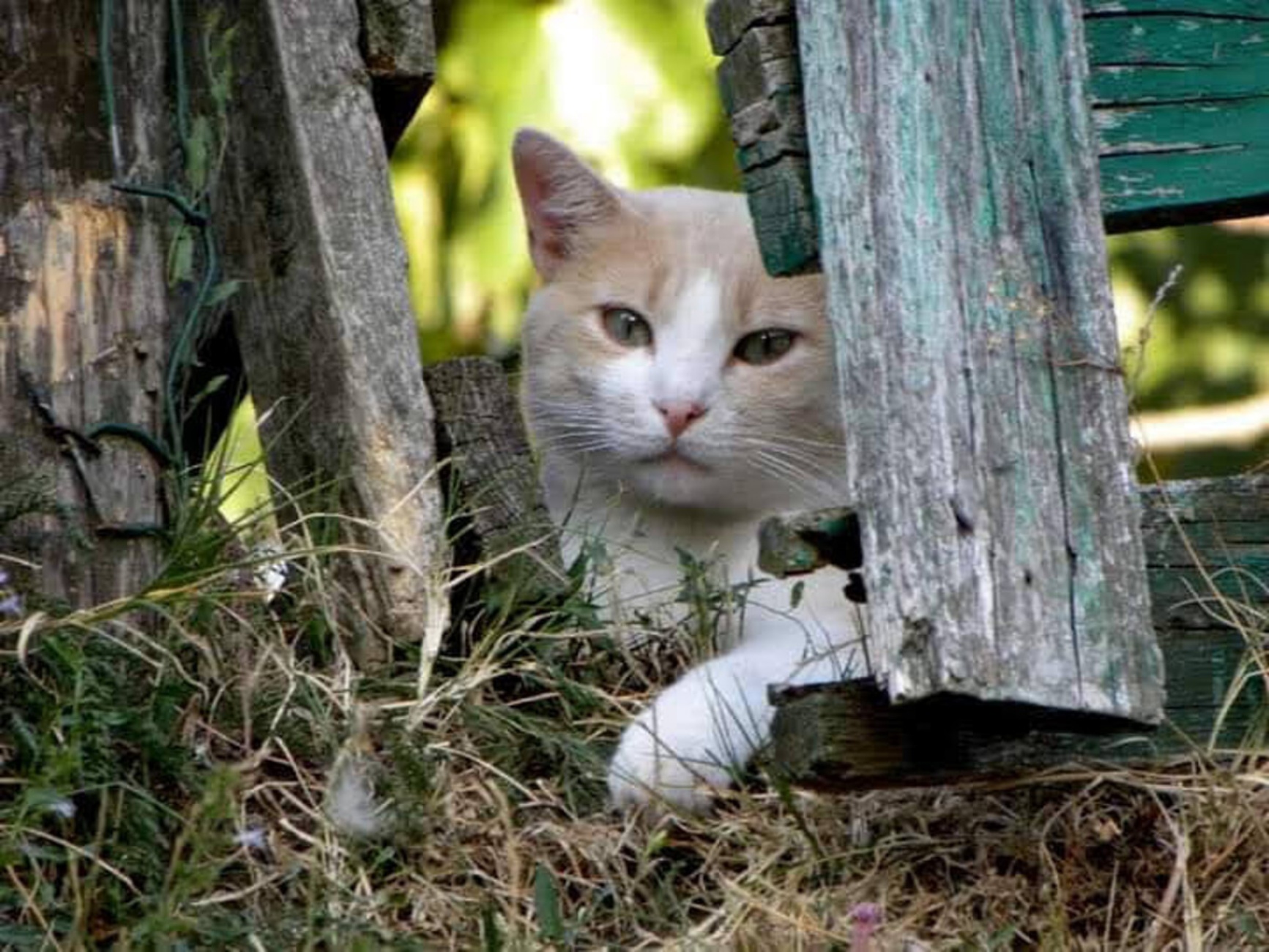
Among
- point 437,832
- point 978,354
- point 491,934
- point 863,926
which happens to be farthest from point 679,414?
point 863,926

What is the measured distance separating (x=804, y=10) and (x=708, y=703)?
91 cm

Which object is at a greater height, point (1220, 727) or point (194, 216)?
point (194, 216)

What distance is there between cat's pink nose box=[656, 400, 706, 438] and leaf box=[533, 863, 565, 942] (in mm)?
1046

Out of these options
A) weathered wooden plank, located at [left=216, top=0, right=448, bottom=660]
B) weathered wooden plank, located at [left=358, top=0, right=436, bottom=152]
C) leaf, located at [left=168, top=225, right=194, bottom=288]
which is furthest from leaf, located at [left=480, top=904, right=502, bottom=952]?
weathered wooden plank, located at [left=358, top=0, right=436, bottom=152]

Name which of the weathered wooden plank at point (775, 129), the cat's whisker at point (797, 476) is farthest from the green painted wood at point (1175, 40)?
the cat's whisker at point (797, 476)

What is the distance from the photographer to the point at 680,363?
360 cm

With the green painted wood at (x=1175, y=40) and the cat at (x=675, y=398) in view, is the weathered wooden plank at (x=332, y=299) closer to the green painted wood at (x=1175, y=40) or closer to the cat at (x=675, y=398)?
the cat at (x=675, y=398)

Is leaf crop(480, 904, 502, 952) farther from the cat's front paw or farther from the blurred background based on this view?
the blurred background

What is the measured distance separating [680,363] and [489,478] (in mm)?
404

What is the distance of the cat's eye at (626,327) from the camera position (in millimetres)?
3725

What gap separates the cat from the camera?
3.56m

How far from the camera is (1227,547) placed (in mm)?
2906

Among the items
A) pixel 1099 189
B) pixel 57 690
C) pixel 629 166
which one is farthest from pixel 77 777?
pixel 629 166

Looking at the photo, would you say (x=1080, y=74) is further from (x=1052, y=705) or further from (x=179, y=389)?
(x=179, y=389)
